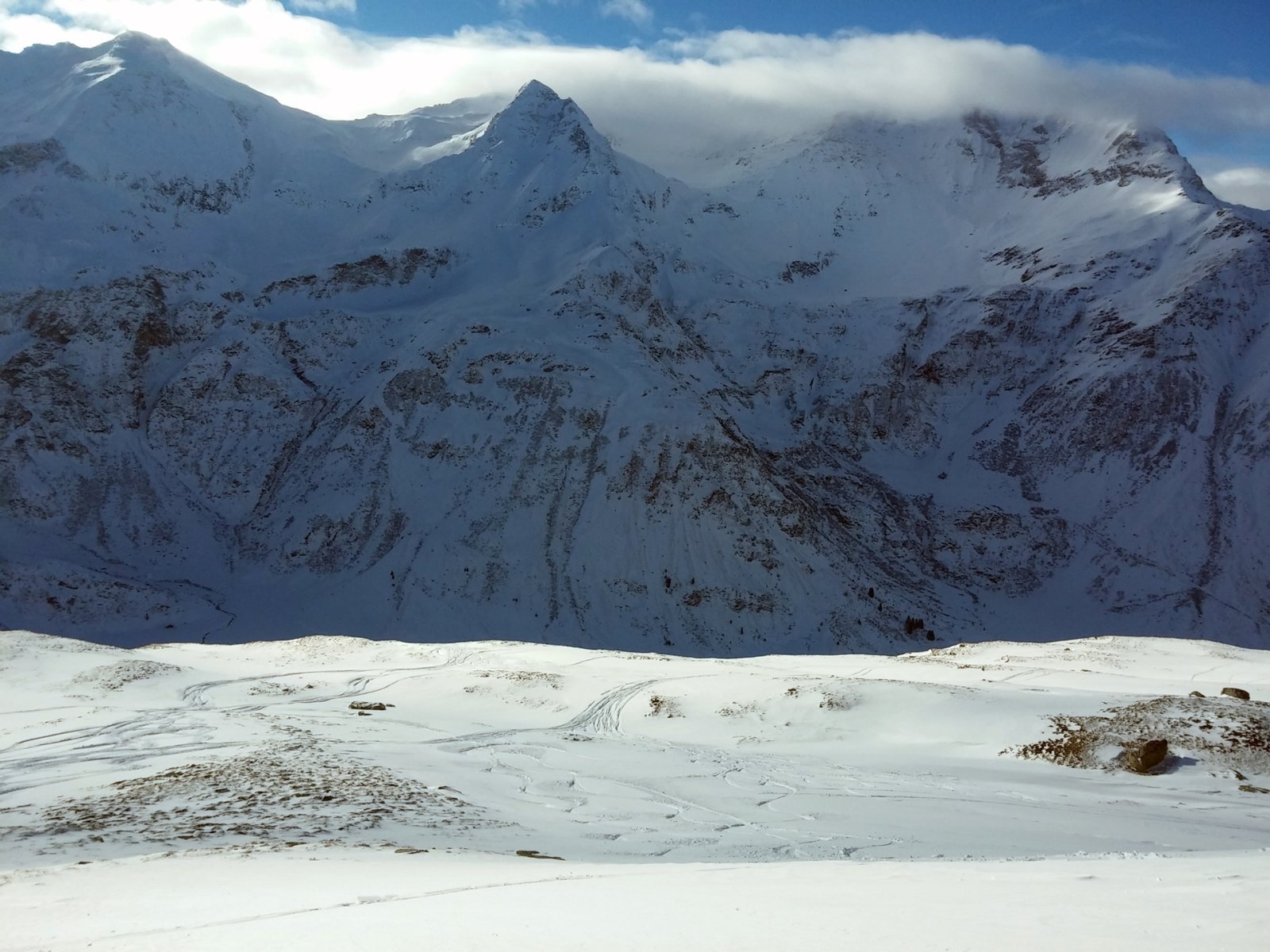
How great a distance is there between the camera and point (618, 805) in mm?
16672

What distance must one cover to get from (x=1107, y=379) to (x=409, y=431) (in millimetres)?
63241

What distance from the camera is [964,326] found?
97062 mm

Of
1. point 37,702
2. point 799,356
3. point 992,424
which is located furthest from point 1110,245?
point 37,702

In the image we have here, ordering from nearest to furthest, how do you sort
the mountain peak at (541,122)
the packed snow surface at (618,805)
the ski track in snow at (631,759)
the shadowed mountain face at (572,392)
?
1. the packed snow surface at (618,805)
2. the ski track in snow at (631,759)
3. the shadowed mountain face at (572,392)
4. the mountain peak at (541,122)

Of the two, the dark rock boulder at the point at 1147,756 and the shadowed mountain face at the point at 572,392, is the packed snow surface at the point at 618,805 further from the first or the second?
the shadowed mountain face at the point at 572,392

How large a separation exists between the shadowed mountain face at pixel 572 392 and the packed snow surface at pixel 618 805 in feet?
100

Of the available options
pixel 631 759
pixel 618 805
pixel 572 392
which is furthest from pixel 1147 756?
pixel 572 392

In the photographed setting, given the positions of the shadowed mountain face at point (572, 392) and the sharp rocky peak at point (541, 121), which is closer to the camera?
the shadowed mountain face at point (572, 392)

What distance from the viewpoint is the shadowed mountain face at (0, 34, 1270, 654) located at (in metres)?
66.3

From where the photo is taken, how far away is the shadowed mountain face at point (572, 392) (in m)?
66.3

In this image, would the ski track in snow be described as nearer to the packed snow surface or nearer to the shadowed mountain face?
the packed snow surface

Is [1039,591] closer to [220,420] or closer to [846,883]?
[220,420]

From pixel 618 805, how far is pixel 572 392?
61.0 metres

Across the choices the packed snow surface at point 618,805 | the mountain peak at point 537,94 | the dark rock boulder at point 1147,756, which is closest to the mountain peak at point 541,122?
the mountain peak at point 537,94
